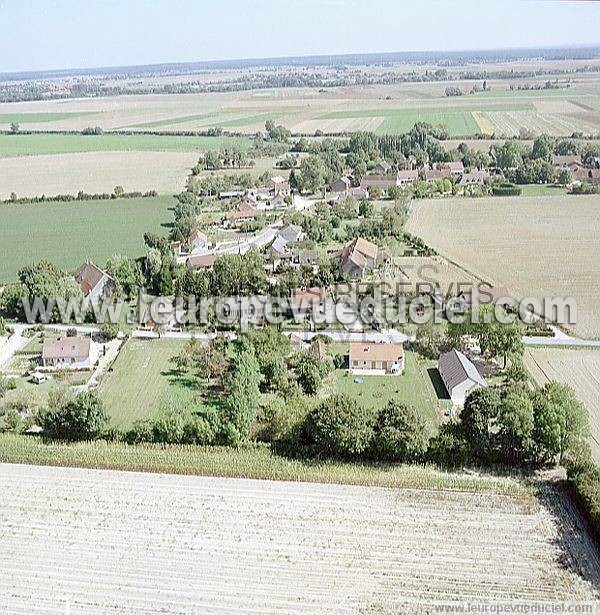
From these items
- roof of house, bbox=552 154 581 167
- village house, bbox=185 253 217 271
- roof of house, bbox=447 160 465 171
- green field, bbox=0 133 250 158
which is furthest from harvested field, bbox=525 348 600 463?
green field, bbox=0 133 250 158

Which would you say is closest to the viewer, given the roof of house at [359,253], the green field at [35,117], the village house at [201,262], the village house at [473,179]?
the roof of house at [359,253]

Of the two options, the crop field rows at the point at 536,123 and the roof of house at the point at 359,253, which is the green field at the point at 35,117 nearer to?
the crop field rows at the point at 536,123

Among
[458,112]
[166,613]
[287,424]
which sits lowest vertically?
[166,613]

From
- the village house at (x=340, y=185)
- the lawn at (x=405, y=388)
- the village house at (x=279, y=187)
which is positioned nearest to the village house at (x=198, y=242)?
the village house at (x=279, y=187)

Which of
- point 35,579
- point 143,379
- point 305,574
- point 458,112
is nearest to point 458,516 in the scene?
point 305,574

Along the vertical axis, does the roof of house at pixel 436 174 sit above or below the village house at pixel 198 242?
above

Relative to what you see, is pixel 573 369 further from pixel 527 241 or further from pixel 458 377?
pixel 527 241

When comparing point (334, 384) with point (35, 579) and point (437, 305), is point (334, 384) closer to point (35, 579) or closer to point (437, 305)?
point (437, 305)
